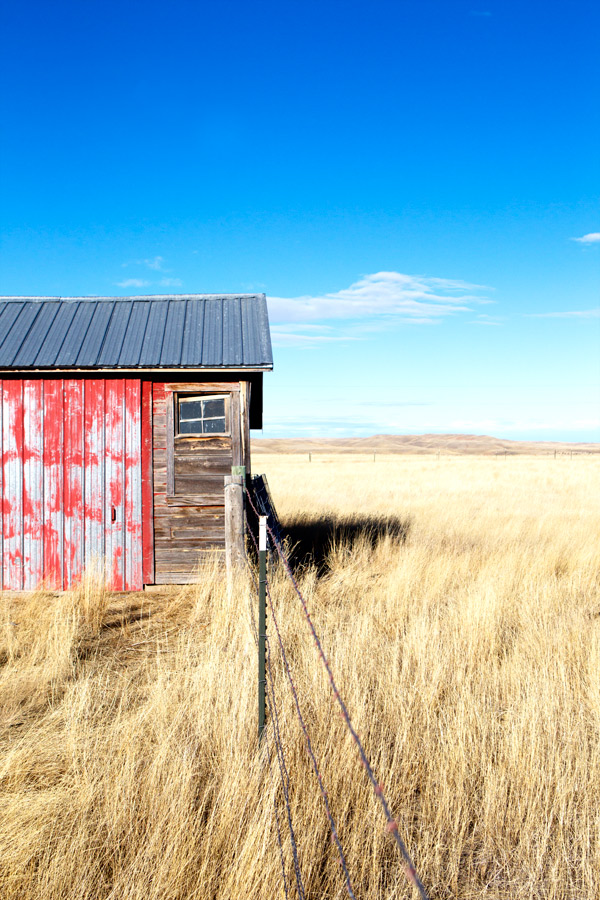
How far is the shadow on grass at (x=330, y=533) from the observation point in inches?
371

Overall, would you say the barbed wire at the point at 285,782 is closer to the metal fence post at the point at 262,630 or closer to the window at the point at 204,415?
the metal fence post at the point at 262,630

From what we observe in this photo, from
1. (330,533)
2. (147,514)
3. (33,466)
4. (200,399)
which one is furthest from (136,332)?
(330,533)

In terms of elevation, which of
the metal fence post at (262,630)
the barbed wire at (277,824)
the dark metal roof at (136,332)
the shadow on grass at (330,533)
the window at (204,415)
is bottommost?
the shadow on grass at (330,533)

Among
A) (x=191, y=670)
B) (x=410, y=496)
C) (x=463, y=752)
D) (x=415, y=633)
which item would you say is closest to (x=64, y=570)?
(x=191, y=670)

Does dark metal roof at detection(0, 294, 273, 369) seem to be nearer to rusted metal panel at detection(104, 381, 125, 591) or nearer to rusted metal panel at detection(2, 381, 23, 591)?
rusted metal panel at detection(104, 381, 125, 591)

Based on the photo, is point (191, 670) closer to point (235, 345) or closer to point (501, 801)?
point (501, 801)

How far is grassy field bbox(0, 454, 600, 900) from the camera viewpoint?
106 inches

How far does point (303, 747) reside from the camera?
3.47 meters

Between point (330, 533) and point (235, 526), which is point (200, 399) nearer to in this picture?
point (235, 526)

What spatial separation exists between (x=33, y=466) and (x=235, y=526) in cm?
336

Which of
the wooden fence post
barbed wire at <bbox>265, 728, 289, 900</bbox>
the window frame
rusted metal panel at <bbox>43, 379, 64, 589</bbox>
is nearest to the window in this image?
the window frame

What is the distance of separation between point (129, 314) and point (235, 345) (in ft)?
6.07

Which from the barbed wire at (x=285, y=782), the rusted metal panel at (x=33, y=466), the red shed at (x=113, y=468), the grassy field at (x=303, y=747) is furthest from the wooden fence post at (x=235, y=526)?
the rusted metal panel at (x=33, y=466)

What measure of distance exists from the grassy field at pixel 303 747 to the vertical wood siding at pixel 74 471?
1.14 metres
